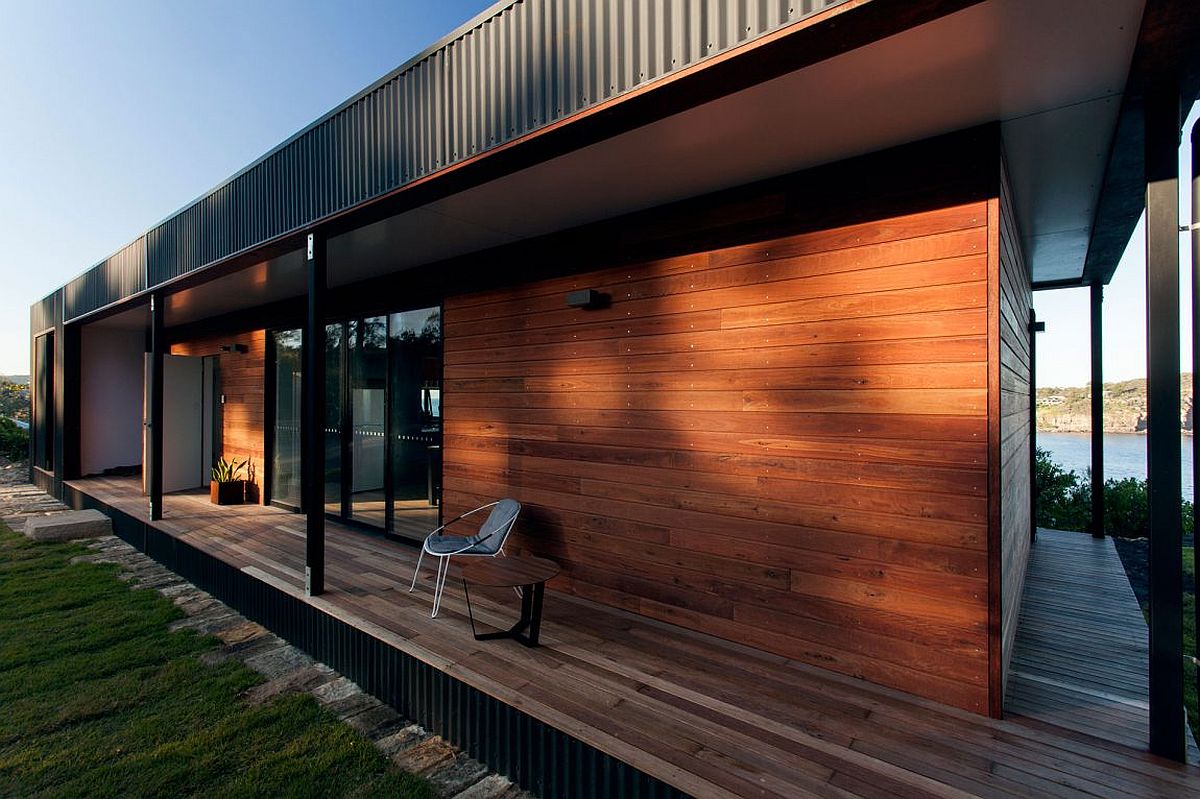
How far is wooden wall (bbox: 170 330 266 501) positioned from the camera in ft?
23.0

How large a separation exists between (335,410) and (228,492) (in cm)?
241

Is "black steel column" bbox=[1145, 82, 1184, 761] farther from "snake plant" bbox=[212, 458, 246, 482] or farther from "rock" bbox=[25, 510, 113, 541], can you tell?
"rock" bbox=[25, 510, 113, 541]

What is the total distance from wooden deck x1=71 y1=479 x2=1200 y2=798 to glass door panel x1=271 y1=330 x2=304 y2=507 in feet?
11.6

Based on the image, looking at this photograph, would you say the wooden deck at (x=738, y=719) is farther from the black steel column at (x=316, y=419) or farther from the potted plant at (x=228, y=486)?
the potted plant at (x=228, y=486)

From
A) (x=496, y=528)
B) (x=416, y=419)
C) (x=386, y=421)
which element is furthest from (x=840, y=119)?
(x=386, y=421)

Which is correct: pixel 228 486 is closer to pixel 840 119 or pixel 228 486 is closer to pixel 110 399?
pixel 110 399

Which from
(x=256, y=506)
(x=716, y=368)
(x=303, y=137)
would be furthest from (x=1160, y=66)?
(x=256, y=506)

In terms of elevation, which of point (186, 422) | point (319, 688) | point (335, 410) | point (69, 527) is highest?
point (335, 410)

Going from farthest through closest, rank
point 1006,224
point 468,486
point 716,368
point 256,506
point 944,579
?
point 256,506, point 468,486, point 716,368, point 1006,224, point 944,579

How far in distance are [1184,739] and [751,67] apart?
2753 millimetres

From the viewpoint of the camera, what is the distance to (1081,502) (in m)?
6.97

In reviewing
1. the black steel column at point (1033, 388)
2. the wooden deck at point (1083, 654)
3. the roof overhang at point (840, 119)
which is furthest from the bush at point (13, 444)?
the black steel column at point (1033, 388)

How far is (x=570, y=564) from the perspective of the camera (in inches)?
146

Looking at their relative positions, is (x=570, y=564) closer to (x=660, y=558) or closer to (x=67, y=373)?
(x=660, y=558)
